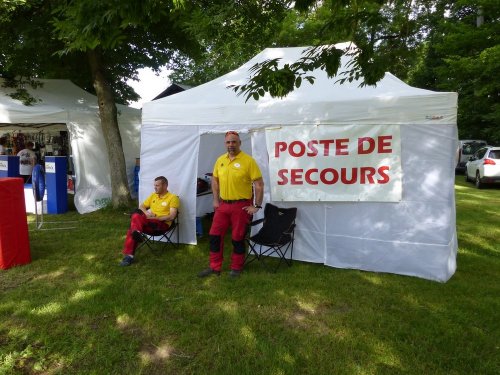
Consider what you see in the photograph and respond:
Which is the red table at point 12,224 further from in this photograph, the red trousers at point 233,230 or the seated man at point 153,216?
the red trousers at point 233,230

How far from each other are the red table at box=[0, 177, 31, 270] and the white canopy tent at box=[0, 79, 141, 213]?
3764mm

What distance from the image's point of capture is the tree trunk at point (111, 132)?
341 inches

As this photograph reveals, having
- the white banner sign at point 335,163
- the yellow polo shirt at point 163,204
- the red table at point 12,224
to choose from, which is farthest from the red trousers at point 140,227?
the white banner sign at point 335,163

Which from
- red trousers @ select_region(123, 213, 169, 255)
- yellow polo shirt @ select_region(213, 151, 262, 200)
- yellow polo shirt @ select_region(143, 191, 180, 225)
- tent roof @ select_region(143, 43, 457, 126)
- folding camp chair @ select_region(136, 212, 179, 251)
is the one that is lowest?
folding camp chair @ select_region(136, 212, 179, 251)

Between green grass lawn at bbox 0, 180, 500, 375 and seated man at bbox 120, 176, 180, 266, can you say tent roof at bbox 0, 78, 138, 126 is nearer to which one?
green grass lawn at bbox 0, 180, 500, 375

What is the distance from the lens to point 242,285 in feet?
14.5

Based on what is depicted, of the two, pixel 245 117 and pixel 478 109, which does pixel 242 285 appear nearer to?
pixel 245 117

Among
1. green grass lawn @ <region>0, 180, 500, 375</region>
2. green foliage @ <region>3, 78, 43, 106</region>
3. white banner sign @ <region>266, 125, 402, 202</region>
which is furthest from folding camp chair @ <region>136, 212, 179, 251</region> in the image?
green foliage @ <region>3, 78, 43, 106</region>

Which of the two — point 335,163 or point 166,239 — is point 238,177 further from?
point 166,239

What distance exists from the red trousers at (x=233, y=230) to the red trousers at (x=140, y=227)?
3.20ft

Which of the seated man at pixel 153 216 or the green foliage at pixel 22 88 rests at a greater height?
the green foliage at pixel 22 88

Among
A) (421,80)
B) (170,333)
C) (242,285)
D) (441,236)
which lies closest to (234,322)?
(170,333)

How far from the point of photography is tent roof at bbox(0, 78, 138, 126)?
8.34 metres

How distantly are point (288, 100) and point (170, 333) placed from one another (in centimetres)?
308
